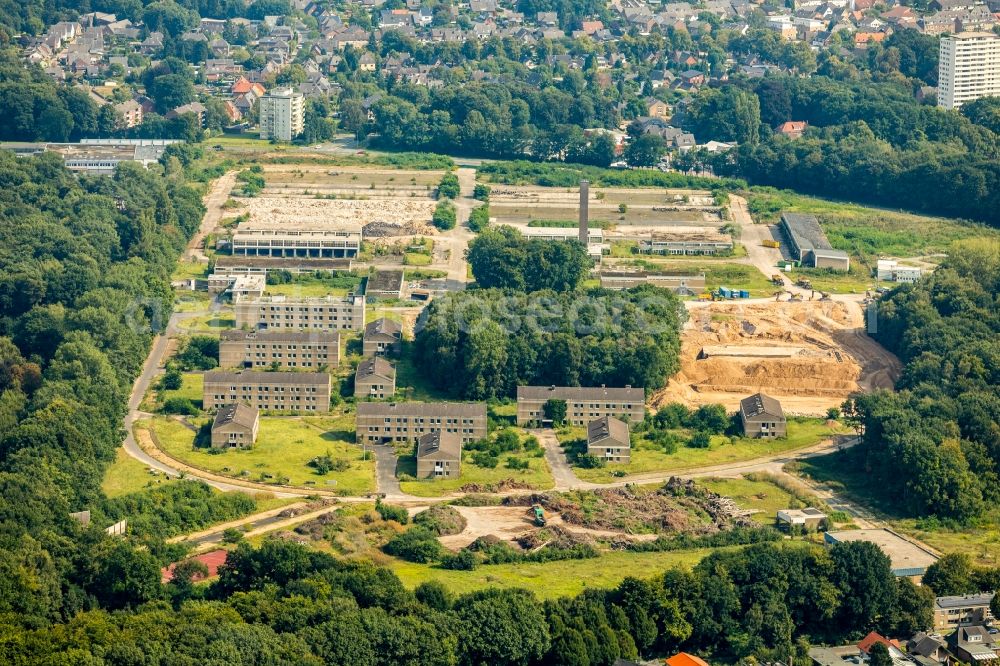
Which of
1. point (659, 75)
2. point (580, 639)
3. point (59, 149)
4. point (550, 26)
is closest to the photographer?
point (580, 639)

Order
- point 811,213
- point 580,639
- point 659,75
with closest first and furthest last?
point 580,639, point 811,213, point 659,75

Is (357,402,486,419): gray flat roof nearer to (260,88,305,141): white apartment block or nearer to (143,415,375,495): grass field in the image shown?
(143,415,375,495): grass field

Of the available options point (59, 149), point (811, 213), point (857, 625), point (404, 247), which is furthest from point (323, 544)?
point (59, 149)

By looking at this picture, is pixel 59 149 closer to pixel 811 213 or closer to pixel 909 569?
pixel 811 213

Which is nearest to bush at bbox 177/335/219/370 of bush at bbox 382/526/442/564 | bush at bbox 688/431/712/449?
bush at bbox 382/526/442/564

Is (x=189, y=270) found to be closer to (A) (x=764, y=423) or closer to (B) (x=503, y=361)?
(B) (x=503, y=361)

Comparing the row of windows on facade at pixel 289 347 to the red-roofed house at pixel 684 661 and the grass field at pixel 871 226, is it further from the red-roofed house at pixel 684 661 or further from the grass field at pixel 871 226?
the grass field at pixel 871 226

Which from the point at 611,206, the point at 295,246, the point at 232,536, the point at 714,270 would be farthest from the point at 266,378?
the point at 611,206
